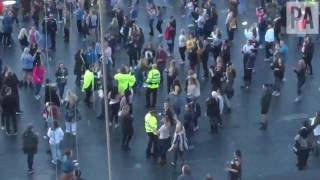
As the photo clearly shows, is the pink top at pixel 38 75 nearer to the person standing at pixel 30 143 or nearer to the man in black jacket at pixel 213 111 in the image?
the person standing at pixel 30 143

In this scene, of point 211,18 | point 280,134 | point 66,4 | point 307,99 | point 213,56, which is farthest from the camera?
point 66,4

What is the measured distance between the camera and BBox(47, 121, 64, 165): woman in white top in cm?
2066

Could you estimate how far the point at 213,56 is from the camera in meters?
27.4

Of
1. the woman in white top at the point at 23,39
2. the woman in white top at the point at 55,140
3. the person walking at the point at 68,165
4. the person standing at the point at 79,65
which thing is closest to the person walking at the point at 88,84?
the person standing at the point at 79,65

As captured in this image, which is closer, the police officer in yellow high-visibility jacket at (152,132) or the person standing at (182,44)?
the police officer in yellow high-visibility jacket at (152,132)

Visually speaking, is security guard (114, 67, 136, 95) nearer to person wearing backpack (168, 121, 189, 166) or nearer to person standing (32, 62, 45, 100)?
person standing (32, 62, 45, 100)

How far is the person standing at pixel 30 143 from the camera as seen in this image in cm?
2039

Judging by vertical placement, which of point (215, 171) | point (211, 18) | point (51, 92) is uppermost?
point (211, 18)

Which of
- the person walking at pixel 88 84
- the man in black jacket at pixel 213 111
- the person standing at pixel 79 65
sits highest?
the person standing at pixel 79 65

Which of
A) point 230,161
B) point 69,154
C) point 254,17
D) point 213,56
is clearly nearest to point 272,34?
point 213,56

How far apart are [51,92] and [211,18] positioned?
7.57 metres

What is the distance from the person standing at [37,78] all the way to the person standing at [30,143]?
14.5ft

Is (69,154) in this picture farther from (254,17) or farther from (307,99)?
(254,17)

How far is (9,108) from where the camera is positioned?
2259 cm
